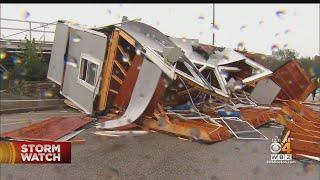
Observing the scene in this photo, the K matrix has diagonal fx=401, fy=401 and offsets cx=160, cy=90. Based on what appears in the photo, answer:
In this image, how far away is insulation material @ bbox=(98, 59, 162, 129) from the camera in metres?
11.3

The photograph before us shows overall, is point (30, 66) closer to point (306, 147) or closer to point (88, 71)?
point (88, 71)

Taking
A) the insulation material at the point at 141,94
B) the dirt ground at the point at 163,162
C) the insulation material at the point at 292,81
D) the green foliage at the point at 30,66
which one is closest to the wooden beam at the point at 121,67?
the insulation material at the point at 141,94

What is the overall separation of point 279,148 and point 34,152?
214 inches

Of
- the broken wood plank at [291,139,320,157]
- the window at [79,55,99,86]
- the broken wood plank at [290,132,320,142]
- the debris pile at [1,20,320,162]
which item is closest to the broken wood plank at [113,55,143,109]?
the debris pile at [1,20,320,162]

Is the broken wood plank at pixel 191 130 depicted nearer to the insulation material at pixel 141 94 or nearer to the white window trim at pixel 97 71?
the insulation material at pixel 141 94

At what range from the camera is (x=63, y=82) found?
52.8 ft

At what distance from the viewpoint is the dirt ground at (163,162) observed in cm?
703

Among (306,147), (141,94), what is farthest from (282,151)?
(141,94)

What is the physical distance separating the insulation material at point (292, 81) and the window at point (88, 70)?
7249 millimetres

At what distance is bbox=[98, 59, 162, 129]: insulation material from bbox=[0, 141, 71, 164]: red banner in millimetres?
4209

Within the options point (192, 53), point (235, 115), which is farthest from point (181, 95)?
point (192, 53)

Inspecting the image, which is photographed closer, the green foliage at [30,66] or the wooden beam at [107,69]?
the wooden beam at [107,69]

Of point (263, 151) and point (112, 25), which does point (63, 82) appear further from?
point (263, 151)

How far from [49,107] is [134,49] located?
5.35 metres
